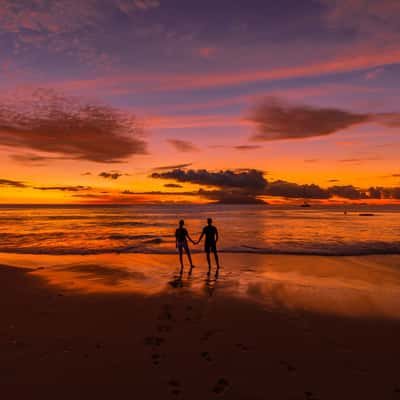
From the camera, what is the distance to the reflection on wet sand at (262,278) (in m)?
10.4

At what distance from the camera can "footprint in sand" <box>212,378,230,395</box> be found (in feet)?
17.1

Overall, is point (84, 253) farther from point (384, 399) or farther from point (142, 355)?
point (384, 399)

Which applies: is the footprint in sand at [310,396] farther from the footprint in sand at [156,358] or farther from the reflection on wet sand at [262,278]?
the reflection on wet sand at [262,278]

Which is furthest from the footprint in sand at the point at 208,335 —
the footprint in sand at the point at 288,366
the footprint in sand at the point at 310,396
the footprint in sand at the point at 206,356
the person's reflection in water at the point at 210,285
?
the person's reflection in water at the point at 210,285

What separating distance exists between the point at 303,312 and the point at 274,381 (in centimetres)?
404

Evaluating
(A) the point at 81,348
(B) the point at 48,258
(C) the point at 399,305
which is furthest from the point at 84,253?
(C) the point at 399,305

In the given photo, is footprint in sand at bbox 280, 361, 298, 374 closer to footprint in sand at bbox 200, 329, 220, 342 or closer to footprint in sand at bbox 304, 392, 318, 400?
footprint in sand at bbox 304, 392, 318, 400

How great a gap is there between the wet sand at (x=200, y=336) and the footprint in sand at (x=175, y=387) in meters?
0.02

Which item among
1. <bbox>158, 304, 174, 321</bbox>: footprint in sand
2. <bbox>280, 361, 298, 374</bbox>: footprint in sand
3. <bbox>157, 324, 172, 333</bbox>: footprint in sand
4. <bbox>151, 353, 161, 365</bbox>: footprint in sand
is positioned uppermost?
<bbox>151, 353, 161, 365</bbox>: footprint in sand

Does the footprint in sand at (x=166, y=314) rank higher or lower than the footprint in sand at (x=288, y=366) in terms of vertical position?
lower

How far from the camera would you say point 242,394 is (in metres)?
5.15

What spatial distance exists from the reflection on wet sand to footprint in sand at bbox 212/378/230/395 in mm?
4679

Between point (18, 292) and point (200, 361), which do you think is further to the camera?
point (18, 292)

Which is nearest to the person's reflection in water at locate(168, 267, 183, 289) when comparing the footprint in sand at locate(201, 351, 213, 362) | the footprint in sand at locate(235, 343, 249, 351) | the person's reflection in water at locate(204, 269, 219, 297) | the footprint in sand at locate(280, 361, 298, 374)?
the person's reflection in water at locate(204, 269, 219, 297)
